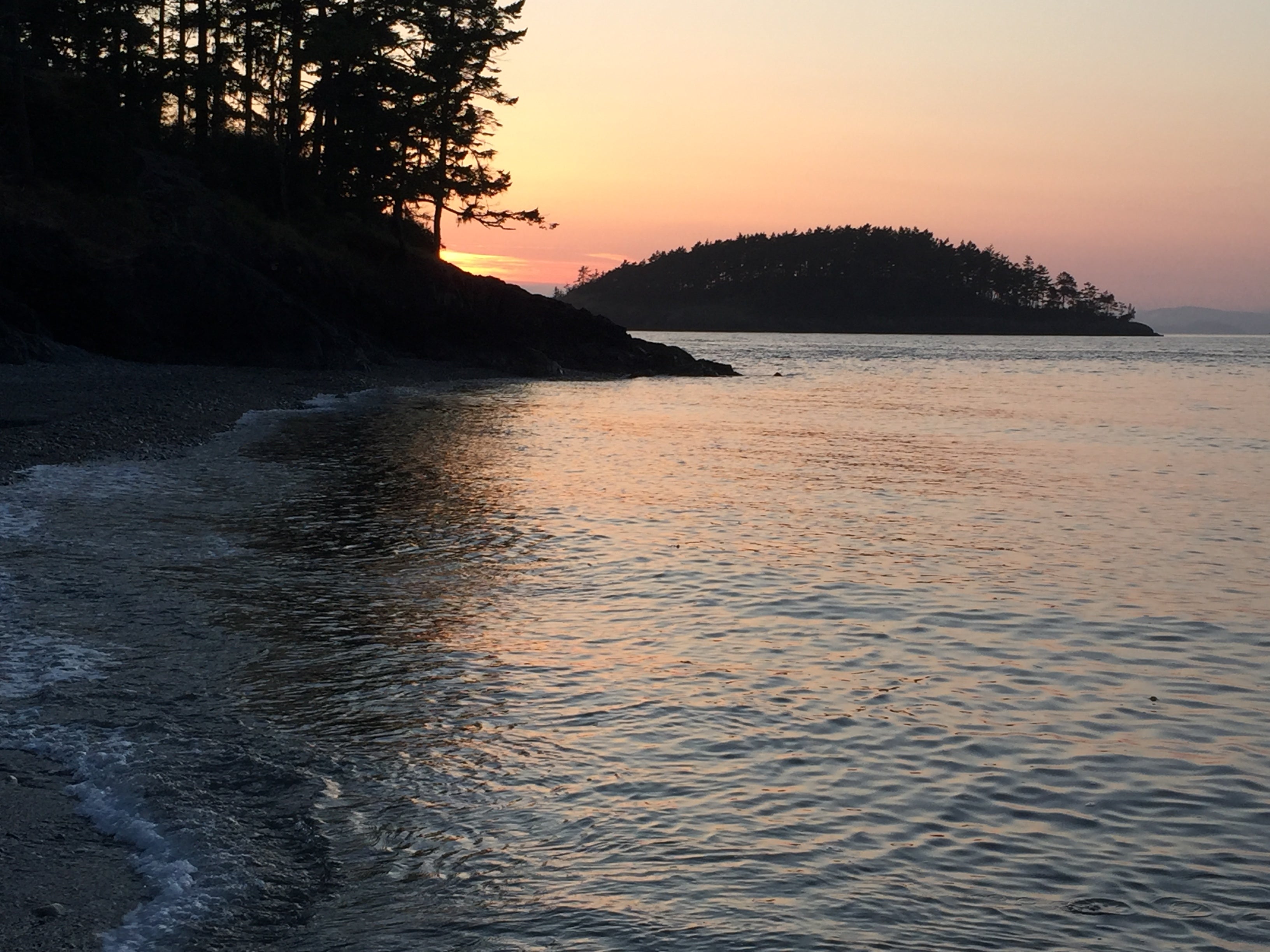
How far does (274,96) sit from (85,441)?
3635 centimetres

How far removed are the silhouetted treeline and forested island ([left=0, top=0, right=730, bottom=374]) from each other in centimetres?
12

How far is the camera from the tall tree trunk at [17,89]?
40375 millimetres

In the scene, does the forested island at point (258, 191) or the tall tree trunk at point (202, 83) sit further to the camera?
the tall tree trunk at point (202, 83)

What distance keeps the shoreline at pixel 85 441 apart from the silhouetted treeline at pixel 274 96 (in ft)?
30.9

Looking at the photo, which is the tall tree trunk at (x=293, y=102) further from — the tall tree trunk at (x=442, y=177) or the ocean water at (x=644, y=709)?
the ocean water at (x=644, y=709)

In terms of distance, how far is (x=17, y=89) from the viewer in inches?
1647

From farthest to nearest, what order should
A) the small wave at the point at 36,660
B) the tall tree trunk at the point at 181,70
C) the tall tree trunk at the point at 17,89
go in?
the tall tree trunk at the point at 181,70 → the tall tree trunk at the point at 17,89 → the small wave at the point at 36,660

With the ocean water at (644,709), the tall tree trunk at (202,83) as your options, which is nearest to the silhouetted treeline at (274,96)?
the tall tree trunk at (202,83)

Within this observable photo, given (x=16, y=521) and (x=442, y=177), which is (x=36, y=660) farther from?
(x=442, y=177)

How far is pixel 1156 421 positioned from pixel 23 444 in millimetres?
36888

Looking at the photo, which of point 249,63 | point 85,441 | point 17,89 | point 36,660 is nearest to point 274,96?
point 249,63

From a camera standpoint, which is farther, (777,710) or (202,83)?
(202,83)

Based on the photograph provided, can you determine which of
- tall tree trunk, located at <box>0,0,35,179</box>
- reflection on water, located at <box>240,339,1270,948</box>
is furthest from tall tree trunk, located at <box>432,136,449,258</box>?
reflection on water, located at <box>240,339,1270,948</box>

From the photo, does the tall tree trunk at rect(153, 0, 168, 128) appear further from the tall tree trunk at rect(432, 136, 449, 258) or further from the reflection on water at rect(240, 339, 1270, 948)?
the reflection on water at rect(240, 339, 1270, 948)
